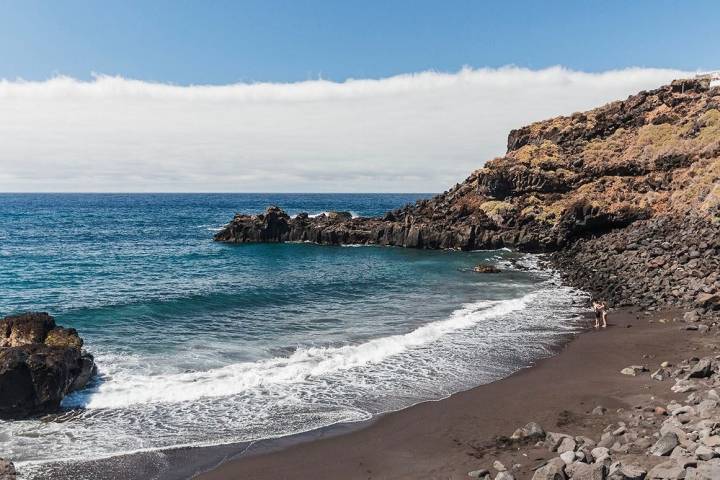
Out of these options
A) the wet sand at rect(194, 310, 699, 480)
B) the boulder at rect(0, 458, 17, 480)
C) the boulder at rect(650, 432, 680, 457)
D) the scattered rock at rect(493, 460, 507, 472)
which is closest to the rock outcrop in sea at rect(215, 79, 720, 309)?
the wet sand at rect(194, 310, 699, 480)

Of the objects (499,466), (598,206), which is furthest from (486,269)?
(499,466)

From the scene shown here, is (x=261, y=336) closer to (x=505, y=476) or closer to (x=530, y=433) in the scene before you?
(x=530, y=433)

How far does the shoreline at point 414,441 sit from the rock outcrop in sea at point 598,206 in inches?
669

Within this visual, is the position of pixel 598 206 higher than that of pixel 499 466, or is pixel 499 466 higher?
pixel 598 206

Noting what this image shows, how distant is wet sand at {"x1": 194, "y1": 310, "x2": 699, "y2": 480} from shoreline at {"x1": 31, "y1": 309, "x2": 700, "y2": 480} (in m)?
0.03

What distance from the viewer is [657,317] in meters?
28.1

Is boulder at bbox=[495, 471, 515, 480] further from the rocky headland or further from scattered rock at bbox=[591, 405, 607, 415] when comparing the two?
scattered rock at bbox=[591, 405, 607, 415]

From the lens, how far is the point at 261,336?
1089 inches

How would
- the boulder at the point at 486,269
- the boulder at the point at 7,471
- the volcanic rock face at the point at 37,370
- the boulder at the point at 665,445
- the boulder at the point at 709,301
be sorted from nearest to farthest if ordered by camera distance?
the boulder at the point at 665,445
the boulder at the point at 7,471
the volcanic rock face at the point at 37,370
the boulder at the point at 709,301
the boulder at the point at 486,269


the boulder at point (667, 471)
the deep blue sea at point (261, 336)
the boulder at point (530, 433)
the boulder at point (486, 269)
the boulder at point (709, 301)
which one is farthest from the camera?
the boulder at point (486, 269)

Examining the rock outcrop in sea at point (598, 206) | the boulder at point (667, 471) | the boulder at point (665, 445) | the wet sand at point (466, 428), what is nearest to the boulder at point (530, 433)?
the wet sand at point (466, 428)

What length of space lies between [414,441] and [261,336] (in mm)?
14284

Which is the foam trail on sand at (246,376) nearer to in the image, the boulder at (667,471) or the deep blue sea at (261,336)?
the deep blue sea at (261,336)

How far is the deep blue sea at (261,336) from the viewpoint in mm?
16734
